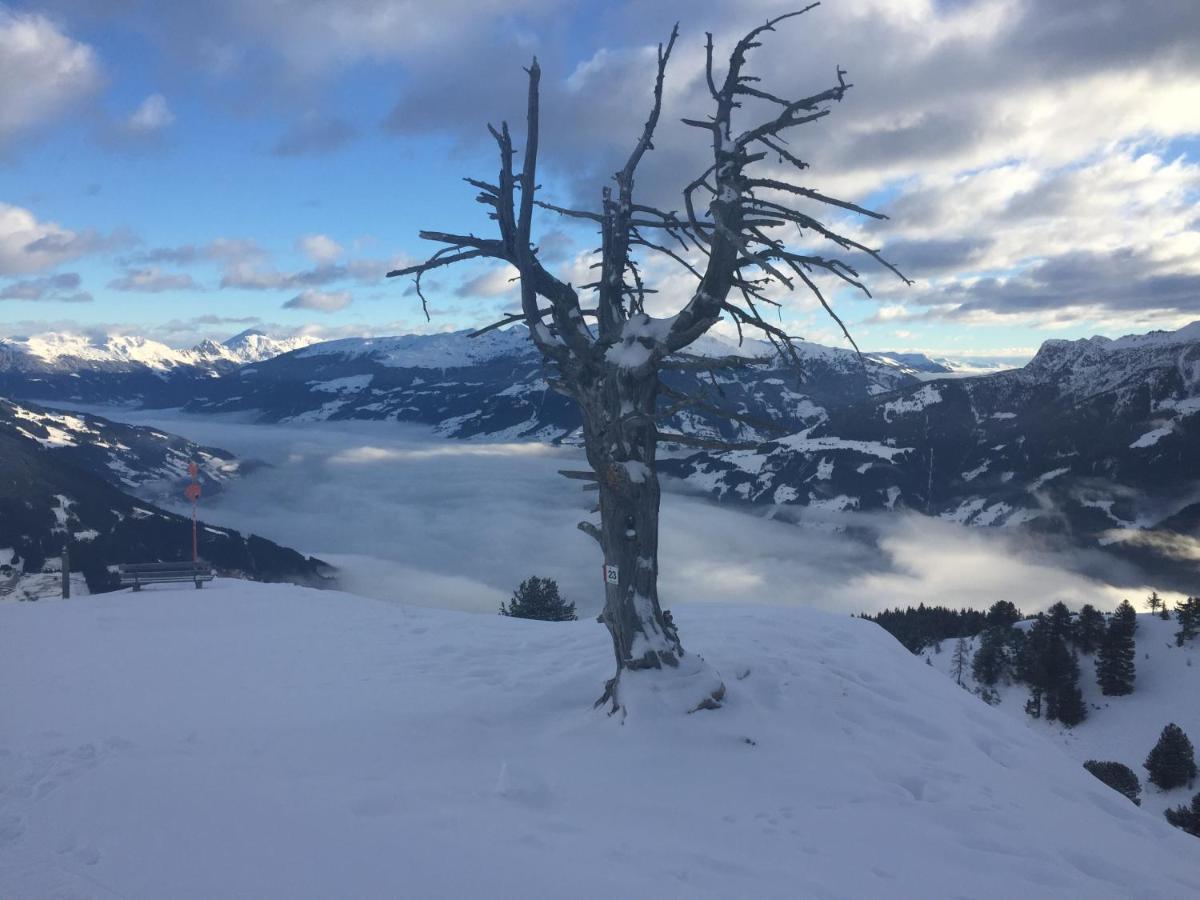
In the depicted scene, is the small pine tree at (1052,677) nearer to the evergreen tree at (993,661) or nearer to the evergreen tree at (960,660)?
the evergreen tree at (993,661)

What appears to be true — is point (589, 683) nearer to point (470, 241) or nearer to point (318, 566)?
point (470, 241)

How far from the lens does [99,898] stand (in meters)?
5.21

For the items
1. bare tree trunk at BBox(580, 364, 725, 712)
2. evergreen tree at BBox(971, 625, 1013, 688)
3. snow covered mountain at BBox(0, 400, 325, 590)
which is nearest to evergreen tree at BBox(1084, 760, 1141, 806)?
evergreen tree at BBox(971, 625, 1013, 688)

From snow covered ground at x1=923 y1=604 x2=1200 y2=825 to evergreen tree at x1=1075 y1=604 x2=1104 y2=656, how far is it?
3.77 ft

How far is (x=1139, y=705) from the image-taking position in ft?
260

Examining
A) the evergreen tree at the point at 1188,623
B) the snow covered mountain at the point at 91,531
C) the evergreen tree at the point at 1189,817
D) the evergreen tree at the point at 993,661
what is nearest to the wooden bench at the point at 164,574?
the evergreen tree at the point at 1189,817

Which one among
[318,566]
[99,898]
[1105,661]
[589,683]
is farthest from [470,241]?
[318,566]

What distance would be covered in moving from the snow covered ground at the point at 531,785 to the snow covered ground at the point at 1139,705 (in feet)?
228

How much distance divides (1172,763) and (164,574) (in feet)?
262

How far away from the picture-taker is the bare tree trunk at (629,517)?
9.59m

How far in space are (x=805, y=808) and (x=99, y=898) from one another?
21.2 ft

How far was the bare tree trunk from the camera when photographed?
9586mm

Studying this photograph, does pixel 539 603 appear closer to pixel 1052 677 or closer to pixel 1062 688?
pixel 1062 688

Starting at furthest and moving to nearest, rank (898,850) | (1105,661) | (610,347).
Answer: (1105,661) → (610,347) → (898,850)
